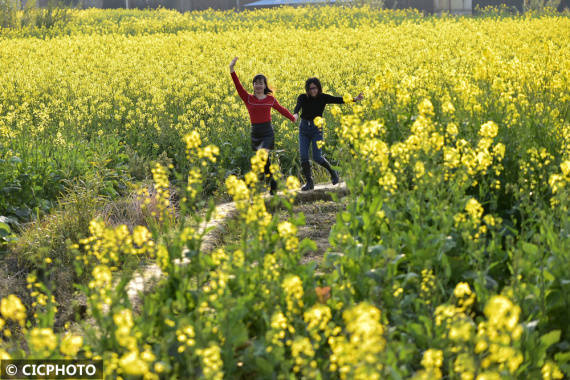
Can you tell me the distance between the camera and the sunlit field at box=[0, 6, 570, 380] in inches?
117

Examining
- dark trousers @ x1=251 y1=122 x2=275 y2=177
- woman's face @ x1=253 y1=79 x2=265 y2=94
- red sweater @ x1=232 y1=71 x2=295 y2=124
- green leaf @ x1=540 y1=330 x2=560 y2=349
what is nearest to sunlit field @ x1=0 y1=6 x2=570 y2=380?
green leaf @ x1=540 y1=330 x2=560 y2=349

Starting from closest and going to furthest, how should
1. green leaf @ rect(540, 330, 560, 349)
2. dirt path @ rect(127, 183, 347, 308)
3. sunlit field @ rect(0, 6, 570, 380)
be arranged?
sunlit field @ rect(0, 6, 570, 380), green leaf @ rect(540, 330, 560, 349), dirt path @ rect(127, 183, 347, 308)

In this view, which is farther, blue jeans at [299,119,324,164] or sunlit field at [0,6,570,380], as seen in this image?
blue jeans at [299,119,324,164]

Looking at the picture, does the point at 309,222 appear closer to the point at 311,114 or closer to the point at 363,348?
the point at 311,114

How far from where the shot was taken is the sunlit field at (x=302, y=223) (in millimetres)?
2975

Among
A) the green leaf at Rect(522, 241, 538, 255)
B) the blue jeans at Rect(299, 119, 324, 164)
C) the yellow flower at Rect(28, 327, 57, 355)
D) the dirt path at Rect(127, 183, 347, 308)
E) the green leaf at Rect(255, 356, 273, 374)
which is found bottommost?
the dirt path at Rect(127, 183, 347, 308)

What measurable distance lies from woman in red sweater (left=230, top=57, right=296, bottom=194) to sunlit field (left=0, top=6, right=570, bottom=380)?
1.58 ft

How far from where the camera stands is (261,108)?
7.39 m

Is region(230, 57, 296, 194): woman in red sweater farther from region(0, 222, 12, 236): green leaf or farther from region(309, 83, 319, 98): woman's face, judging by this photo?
region(0, 222, 12, 236): green leaf

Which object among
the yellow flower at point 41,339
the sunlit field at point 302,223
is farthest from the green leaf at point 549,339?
the yellow flower at point 41,339

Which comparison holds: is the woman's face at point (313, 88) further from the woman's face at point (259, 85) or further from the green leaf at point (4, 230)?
the green leaf at point (4, 230)

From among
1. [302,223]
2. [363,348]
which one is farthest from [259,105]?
[363,348]

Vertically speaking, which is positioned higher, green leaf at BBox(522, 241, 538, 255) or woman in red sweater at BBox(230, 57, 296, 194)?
woman in red sweater at BBox(230, 57, 296, 194)

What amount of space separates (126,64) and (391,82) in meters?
9.58
